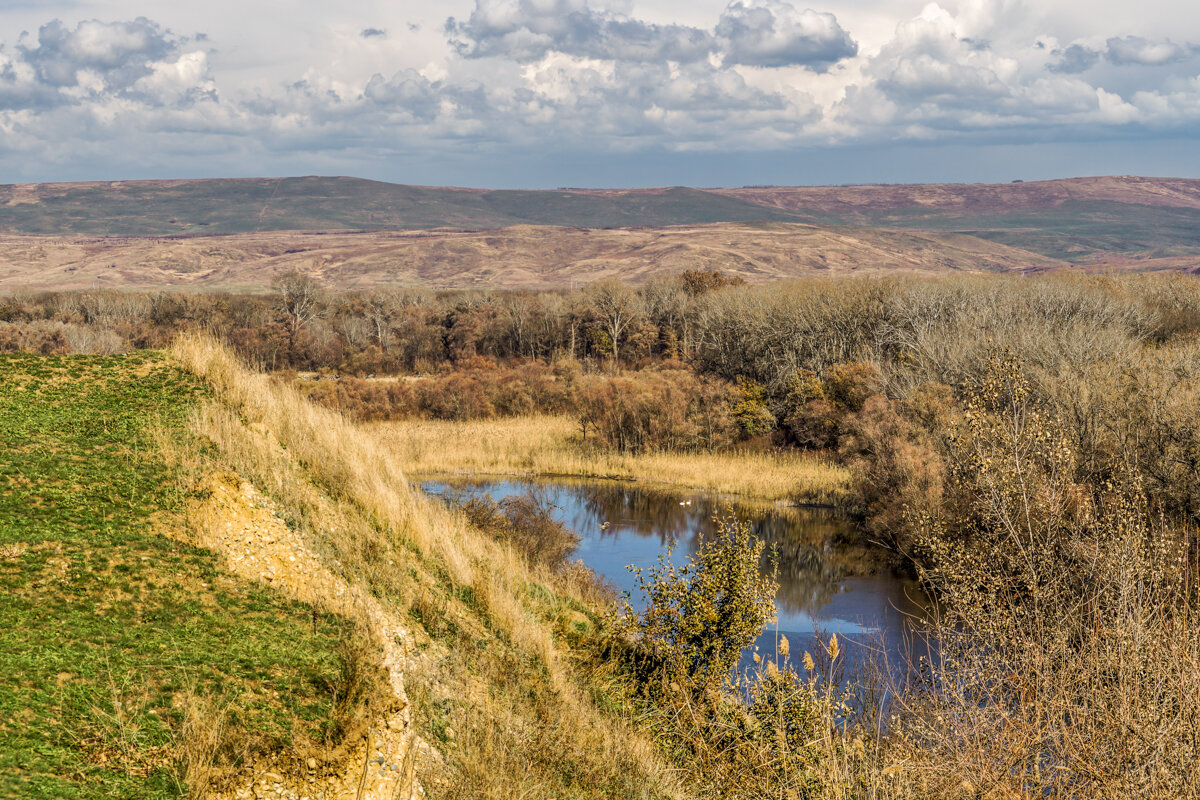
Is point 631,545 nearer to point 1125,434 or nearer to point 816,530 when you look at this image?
point 816,530

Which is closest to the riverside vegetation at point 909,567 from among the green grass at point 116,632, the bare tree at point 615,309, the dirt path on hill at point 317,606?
the dirt path on hill at point 317,606

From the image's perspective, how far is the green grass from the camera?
6.67 m

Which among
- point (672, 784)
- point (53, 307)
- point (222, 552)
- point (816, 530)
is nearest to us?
point (672, 784)

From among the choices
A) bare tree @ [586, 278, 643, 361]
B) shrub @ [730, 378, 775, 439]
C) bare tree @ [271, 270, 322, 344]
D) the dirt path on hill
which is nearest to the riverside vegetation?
the dirt path on hill

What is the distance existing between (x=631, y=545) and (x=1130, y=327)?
1060 inches

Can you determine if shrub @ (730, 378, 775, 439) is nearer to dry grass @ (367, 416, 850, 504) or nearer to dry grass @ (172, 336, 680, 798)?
dry grass @ (367, 416, 850, 504)

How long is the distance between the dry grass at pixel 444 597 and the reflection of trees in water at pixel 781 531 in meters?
9.79

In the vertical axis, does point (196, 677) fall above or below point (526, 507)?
above

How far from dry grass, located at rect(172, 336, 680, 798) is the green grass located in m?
1.23

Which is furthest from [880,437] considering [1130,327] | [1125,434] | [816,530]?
[1130,327]

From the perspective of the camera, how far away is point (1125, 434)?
22297 millimetres

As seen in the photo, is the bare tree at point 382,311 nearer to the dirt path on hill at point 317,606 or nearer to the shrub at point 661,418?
the shrub at point 661,418

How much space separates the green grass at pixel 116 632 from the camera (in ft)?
21.9

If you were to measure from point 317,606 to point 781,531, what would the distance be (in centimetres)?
2231
